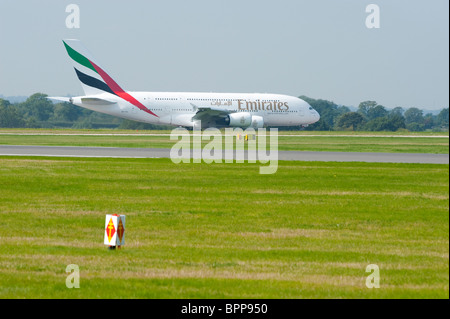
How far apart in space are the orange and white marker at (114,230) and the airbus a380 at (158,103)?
6454 cm

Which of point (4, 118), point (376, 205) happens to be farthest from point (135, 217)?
point (4, 118)

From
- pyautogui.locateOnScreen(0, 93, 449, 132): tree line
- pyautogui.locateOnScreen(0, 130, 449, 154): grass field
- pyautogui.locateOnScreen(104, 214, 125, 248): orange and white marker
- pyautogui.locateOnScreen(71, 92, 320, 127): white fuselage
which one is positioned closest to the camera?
pyautogui.locateOnScreen(104, 214, 125, 248): orange and white marker

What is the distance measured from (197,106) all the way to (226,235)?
6653 centimetres

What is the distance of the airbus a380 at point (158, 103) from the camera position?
80562 mm

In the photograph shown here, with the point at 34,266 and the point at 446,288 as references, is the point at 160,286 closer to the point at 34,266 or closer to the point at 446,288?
the point at 34,266

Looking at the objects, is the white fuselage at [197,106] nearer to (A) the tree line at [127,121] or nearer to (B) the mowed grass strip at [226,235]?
(A) the tree line at [127,121]

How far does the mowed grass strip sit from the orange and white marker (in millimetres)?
239

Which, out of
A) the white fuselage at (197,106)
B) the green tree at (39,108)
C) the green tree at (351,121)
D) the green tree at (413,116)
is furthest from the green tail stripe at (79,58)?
the green tree at (413,116)

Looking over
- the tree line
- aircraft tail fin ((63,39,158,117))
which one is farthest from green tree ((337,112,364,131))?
aircraft tail fin ((63,39,158,117))

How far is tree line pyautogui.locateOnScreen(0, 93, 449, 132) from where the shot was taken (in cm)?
10644

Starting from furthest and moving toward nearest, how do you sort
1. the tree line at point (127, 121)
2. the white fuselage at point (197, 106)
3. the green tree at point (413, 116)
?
the green tree at point (413, 116)
the tree line at point (127, 121)
the white fuselage at point (197, 106)

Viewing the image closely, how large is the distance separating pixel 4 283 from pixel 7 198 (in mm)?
11179

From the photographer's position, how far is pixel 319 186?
2680 cm

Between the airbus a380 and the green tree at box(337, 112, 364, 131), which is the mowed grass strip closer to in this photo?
the airbus a380
